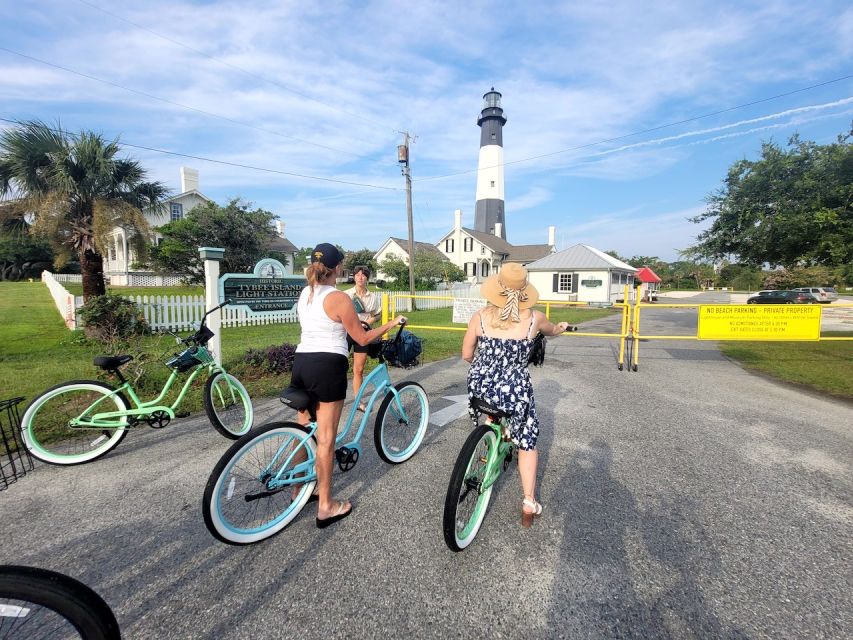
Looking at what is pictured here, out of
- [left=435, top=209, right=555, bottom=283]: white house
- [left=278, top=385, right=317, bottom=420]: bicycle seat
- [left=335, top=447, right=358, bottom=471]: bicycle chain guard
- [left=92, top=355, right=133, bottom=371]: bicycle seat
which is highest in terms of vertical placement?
[left=435, top=209, right=555, bottom=283]: white house

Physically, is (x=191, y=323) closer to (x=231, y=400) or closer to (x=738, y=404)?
(x=231, y=400)

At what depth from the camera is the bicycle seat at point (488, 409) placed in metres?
2.72

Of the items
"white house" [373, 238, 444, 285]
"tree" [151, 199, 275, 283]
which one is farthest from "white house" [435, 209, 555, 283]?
"tree" [151, 199, 275, 283]

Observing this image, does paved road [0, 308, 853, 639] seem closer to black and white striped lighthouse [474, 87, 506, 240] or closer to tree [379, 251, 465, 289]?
tree [379, 251, 465, 289]

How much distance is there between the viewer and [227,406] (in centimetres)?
482

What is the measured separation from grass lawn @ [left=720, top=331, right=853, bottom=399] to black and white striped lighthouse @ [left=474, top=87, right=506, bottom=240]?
40.6m

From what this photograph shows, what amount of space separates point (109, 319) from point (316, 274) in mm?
9425

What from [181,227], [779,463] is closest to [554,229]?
[181,227]

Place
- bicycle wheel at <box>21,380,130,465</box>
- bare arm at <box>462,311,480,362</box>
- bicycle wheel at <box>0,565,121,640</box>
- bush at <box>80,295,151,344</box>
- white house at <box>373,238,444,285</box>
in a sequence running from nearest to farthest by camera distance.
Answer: bicycle wheel at <box>0,565,121,640</box>, bare arm at <box>462,311,480,362</box>, bicycle wheel at <box>21,380,130,465</box>, bush at <box>80,295,151,344</box>, white house at <box>373,238,444,285</box>

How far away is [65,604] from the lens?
1.41m

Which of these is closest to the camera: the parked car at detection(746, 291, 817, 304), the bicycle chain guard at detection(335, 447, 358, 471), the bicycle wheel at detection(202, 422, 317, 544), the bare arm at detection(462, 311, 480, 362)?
the bicycle wheel at detection(202, 422, 317, 544)

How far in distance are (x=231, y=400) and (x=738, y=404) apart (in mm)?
6931

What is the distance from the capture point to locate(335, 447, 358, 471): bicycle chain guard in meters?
→ 3.24

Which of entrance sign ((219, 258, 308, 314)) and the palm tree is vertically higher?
the palm tree
